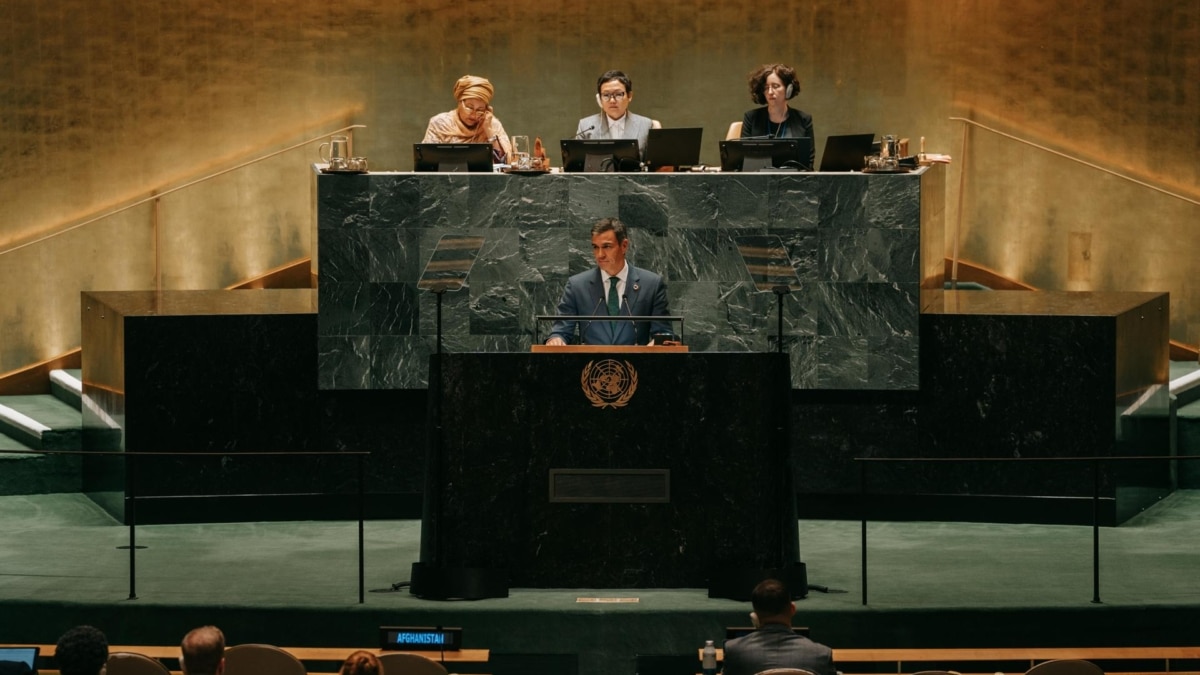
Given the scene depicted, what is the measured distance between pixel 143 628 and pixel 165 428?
219 cm

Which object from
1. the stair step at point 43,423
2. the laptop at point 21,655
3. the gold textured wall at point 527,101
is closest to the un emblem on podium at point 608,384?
the laptop at point 21,655

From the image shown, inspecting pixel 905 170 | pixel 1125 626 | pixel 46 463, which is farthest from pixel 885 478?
pixel 46 463

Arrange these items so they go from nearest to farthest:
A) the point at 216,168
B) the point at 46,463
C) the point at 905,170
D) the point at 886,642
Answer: the point at 886,642 → the point at 905,170 → the point at 46,463 → the point at 216,168

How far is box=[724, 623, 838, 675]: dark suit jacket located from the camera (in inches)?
238

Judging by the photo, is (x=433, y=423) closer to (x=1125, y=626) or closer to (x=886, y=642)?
(x=886, y=642)

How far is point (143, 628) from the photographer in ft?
25.4

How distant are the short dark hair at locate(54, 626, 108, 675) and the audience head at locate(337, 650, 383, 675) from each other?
70 centimetres

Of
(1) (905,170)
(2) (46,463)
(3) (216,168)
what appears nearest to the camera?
(1) (905,170)

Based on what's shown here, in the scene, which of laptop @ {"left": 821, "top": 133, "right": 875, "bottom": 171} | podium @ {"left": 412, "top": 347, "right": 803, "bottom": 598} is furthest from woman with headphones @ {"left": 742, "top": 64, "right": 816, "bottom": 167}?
podium @ {"left": 412, "top": 347, "right": 803, "bottom": 598}

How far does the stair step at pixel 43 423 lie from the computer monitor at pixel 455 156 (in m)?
2.74

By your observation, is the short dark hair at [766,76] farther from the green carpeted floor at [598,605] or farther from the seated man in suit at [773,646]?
the seated man in suit at [773,646]

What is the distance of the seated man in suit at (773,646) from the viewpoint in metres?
6.05

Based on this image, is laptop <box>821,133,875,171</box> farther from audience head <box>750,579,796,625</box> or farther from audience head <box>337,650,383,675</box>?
audience head <box>337,650,383,675</box>

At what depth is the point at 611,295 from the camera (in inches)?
345
